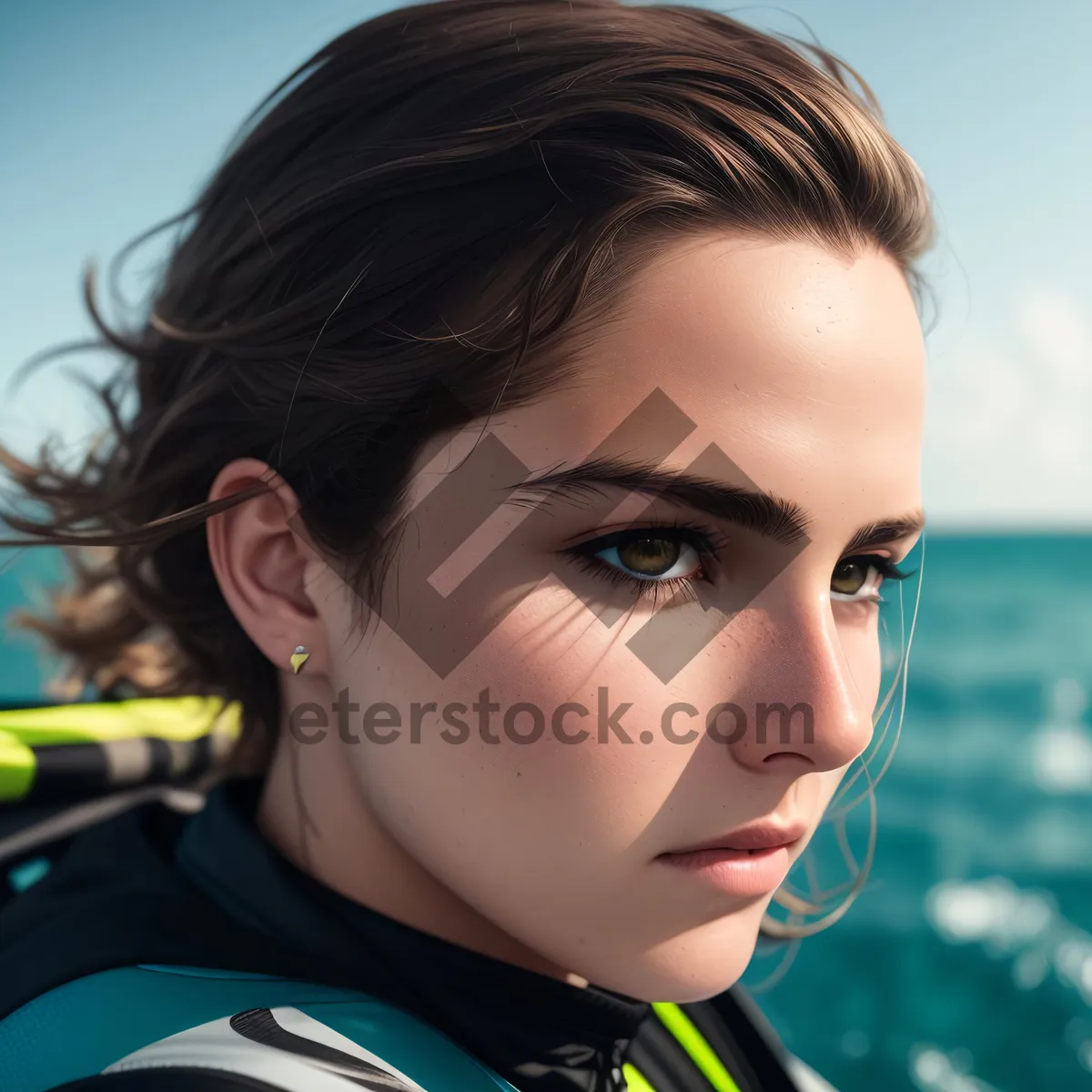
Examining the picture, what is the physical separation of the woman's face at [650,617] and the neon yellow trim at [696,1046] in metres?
0.62

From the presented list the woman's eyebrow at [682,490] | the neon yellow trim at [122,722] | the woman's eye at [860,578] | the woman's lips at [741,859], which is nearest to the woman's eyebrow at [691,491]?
the woman's eyebrow at [682,490]

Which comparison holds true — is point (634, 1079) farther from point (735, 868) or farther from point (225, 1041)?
point (225, 1041)

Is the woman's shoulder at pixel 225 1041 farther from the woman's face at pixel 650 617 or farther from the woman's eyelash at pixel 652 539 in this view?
the woman's eyelash at pixel 652 539

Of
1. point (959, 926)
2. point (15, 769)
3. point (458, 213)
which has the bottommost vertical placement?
point (959, 926)

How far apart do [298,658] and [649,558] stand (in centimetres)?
55

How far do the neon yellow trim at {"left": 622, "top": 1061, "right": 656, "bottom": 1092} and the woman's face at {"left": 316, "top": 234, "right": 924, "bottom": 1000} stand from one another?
0.43 metres

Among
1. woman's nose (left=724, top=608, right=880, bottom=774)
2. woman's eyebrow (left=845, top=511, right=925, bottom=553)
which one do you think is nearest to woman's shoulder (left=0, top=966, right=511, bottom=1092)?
woman's nose (left=724, top=608, right=880, bottom=774)

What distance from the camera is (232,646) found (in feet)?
5.49

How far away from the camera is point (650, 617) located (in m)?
1.18

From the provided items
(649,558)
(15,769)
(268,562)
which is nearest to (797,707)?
(649,558)

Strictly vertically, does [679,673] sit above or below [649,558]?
below

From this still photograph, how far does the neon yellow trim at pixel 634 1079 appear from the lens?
5.03ft

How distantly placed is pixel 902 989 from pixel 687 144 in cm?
706

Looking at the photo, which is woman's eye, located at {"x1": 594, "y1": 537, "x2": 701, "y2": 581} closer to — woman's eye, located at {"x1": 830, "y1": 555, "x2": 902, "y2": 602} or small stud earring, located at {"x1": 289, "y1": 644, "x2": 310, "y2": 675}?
woman's eye, located at {"x1": 830, "y1": 555, "x2": 902, "y2": 602}
